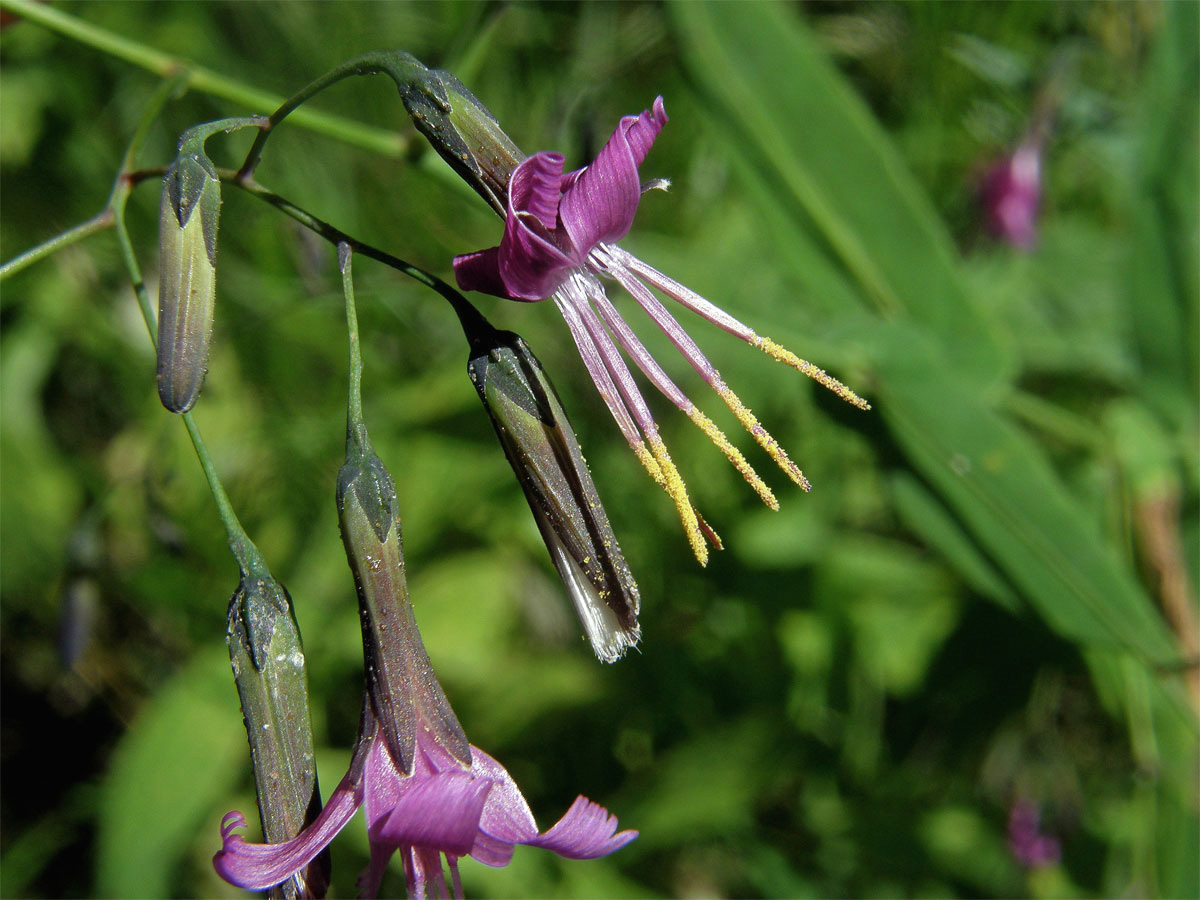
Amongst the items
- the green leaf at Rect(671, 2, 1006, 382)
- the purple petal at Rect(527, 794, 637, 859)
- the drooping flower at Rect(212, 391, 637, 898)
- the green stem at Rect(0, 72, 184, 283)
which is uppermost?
the green stem at Rect(0, 72, 184, 283)

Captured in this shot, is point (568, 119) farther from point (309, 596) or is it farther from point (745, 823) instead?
point (745, 823)

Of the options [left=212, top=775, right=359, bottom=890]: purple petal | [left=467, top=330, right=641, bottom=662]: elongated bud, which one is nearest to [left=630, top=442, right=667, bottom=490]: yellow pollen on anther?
[left=467, top=330, right=641, bottom=662]: elongated bud

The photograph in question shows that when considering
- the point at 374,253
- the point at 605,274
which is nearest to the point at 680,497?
the point at 605,274

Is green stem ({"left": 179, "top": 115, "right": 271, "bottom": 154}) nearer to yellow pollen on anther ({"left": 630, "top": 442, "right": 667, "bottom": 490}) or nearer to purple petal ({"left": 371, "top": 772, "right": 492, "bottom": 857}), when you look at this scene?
yellow pollen on anther ({"left": 630, "top": 442, "right": 667, "bottom": 490})

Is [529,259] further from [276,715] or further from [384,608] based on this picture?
[276,715]

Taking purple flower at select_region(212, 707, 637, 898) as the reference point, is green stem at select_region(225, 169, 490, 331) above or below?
above

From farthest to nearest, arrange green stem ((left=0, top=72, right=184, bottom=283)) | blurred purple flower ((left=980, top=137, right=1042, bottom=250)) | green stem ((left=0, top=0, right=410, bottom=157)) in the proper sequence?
blurred purple flower ((left=980, top=137, right=1042, bottom=250))
green stem ((left=0, top=0, right=410, bottom=157))
green stem ((left=0, top=72, right=184, bottom=283))

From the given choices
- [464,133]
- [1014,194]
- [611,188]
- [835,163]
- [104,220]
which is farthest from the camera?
[1014,194]

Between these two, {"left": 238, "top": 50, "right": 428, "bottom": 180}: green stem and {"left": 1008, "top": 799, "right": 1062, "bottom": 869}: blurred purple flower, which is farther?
{"left": 1008, "top": 799, "right": 1062, "bottom": 869}: blurred purple flower
